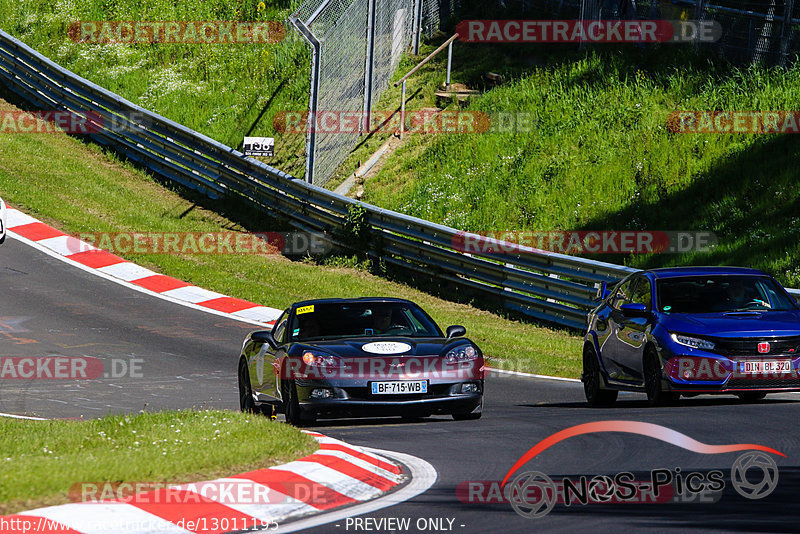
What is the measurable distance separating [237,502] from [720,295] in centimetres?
735

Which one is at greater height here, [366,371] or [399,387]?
[366,371]

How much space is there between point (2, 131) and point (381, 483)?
24628 mm

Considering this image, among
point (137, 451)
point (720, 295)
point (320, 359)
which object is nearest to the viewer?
point (137, 451)

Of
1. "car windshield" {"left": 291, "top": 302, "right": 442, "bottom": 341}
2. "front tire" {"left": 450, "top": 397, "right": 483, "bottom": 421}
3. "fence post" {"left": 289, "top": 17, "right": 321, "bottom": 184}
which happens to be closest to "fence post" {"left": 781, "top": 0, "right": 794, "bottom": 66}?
"fence post" {"left": 289, "top": 17, "right": 321, "bottom": 184}

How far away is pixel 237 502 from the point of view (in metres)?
6.75

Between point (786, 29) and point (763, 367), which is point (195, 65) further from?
point (763, 367)

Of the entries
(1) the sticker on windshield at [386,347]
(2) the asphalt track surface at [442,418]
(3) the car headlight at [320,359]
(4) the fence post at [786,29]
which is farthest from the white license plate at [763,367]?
(4) the fence post at [786,29]

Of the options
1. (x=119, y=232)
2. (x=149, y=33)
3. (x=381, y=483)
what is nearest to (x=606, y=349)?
(x=381, y=483)

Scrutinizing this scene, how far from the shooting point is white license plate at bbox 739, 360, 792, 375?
11469 mm

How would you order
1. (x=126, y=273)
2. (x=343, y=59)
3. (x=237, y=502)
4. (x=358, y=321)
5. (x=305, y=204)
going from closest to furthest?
(x=237, y=502)
(x=358, y=321)
(x=126, y=273)
(x=305, y=204)
(x=343, y=59)

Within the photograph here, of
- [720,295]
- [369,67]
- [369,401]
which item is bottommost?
[369,401]

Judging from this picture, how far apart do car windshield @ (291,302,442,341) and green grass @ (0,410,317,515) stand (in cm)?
243

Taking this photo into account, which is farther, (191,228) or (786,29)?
(191,228)

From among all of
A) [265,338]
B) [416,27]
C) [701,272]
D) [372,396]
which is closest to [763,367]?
[701,272]
